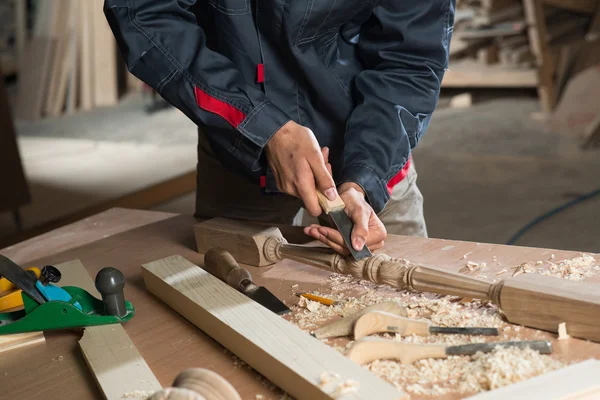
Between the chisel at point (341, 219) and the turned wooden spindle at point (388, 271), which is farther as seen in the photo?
the chisel at point (341, 219)

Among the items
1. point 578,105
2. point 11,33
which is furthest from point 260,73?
point 11,33

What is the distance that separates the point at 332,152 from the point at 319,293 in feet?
2.06

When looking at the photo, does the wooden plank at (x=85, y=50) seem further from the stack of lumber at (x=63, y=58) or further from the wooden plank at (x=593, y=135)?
the wooden plank at (x=593, y=135)

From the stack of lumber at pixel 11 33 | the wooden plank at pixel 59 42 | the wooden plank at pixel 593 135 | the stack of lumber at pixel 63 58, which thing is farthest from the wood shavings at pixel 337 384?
the stack of lumber at pixel 11 33

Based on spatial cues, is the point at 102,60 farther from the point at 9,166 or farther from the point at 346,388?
the point at 346,388

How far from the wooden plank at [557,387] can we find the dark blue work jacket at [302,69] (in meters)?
0.77

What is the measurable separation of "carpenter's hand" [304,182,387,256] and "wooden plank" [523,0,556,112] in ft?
17.7

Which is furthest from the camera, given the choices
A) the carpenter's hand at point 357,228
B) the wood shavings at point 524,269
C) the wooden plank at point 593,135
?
the wooden plank at point 593,135

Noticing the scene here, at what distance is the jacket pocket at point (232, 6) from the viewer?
1.73m

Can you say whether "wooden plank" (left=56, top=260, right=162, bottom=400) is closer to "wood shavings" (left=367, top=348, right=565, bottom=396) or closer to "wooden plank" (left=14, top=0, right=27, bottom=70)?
"wood shavings" (left=367, top=348, right=565, bottom=396)

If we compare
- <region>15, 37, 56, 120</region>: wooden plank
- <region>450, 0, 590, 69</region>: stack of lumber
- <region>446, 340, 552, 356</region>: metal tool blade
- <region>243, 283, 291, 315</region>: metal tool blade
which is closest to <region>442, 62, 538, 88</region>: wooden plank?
<region>450, 0, 590, 69</region>: stack of lumber

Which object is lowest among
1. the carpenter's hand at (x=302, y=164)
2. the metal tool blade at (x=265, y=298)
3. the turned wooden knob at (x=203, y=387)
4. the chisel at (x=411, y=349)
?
the metal tool blade at (x=265, y=298)

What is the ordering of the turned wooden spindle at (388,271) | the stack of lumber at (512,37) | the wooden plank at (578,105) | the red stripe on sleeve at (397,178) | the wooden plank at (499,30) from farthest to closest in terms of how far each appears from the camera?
the wooden plank at (499,30) < the stack of lumber at (512,37) < the wooden plank at (578,105) < the red stripe on sleeve at (397,178) < the turned wooden spindle at (388,271)

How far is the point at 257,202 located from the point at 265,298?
0.75 metres
